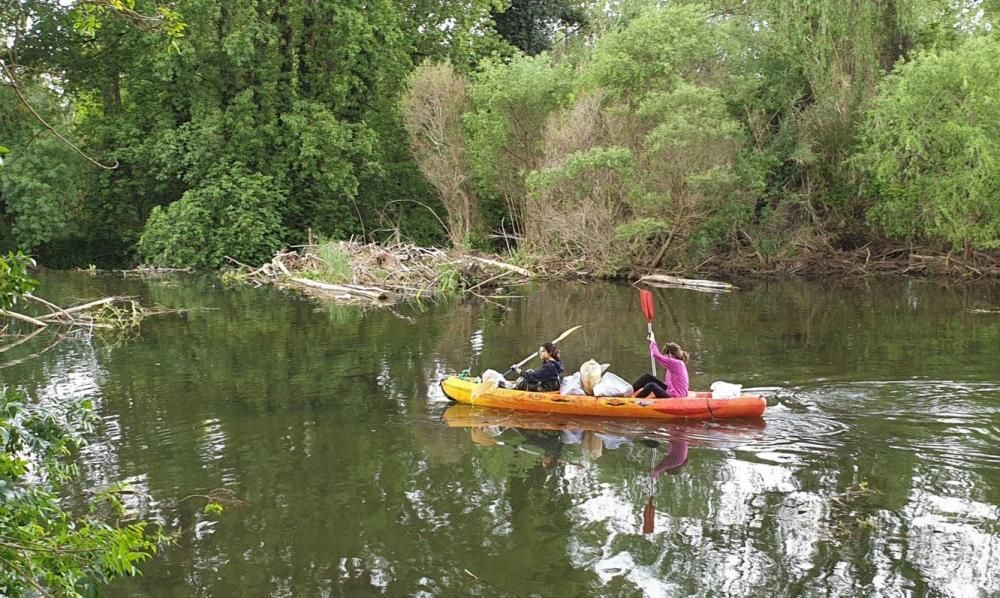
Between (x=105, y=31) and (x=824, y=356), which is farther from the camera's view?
(x=105, y=31)

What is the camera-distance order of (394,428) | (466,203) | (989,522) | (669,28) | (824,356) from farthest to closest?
(466,203), (669,28), (824,356), (394,428), (989,522)

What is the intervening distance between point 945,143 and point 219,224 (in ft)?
79.0

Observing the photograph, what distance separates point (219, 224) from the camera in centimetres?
3209

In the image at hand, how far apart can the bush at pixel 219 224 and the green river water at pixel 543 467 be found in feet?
47.9

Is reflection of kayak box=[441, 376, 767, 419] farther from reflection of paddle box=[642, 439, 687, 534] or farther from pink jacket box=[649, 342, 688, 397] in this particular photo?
reflection of paddle box=[642, 439, 687, 534]

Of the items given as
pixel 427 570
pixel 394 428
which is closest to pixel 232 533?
pixel 427 570

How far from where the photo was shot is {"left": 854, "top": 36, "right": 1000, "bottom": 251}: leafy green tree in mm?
23156

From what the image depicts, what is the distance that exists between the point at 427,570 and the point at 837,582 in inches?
118

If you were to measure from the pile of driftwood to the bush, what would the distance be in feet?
11.6

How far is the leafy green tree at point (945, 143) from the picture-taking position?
23.2m

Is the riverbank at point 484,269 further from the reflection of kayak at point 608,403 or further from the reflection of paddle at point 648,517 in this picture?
the reflection of paddle at point 648,517

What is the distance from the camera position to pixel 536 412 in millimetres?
11383

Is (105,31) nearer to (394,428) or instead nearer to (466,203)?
(466,203)

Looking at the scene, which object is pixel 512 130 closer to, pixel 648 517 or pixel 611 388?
pixel 611 388
